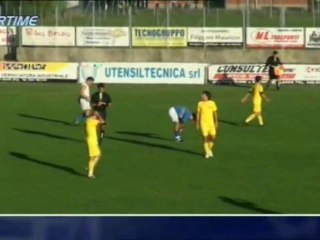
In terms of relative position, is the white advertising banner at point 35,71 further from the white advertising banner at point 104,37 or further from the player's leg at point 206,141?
the player's leg at point 206,141

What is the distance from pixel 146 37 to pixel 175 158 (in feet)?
91.1

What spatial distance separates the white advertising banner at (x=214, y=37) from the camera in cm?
5166

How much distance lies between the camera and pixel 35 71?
43562mm

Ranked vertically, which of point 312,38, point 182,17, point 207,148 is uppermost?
point 182,17

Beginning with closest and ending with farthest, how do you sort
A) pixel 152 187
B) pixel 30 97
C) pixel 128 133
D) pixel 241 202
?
pixel 241 202 < pixel 152 187 < pixel 128 133 < pixel 30 97

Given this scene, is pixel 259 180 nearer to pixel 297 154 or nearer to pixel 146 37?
pixel 297 154

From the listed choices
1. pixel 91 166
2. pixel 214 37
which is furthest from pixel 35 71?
pixel 91 166

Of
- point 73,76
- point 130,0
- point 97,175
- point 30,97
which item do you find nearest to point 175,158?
point 97,175

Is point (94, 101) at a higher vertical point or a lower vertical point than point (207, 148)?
higher

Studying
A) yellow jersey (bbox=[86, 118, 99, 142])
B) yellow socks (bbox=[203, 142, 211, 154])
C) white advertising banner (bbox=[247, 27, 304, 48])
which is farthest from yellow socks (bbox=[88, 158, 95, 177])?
white advertising banner (bbox=[247, 27, 304, 48])

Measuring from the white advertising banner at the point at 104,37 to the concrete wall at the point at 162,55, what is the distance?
3.33 feet

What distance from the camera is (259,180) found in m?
21.7

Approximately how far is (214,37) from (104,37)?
538 centimetres

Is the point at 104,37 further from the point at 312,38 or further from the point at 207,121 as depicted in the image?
the point at 207,121
